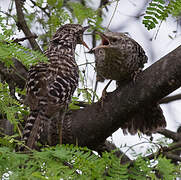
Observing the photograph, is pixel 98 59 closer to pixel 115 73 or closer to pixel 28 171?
pixel 115 73

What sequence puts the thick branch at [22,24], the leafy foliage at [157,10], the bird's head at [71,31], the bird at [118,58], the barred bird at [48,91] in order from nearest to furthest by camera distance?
the leafy foliage at [157,10]
the barred bird at [48,91]
the bird at [118,58]
the thick branch at [22,24]
the bird's head at [71,31]

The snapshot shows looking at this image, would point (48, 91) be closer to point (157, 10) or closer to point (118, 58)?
point (118, 58)

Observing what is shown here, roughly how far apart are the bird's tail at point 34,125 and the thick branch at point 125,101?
1.11 feet

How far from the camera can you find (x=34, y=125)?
270 cm

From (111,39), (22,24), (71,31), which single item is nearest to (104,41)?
(111,39)

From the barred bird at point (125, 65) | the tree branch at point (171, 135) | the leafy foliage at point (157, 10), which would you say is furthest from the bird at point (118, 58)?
the tree branch at point (171, 135)

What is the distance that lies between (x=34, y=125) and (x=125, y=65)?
3.01 ft

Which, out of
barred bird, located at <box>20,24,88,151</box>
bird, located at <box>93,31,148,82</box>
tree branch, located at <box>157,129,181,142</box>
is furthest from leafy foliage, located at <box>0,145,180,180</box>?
tree branch, located at <box>157,129,181,142</box>

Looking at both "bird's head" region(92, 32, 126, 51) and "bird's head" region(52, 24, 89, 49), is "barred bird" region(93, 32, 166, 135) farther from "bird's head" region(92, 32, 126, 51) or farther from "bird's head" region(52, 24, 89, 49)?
"bird's head" region(52, 24, 89, 49)

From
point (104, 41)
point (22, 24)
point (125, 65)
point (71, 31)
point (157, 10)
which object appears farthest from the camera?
point (71, 31)

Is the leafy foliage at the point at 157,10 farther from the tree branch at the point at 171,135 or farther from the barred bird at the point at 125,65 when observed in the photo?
the tree branch at the point at 171,135

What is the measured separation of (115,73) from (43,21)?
1130 millimetres

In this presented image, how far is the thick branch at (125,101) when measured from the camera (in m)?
2.57

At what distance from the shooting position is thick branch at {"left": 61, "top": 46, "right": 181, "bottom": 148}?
8.43ft
